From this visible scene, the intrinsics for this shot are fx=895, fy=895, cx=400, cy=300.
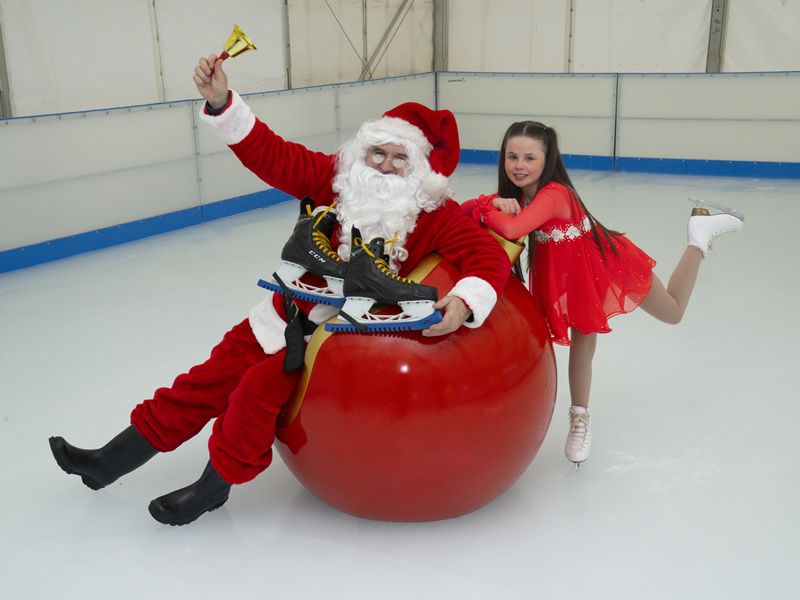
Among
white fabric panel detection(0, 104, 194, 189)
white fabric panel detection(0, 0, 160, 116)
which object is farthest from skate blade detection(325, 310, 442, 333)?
A: white fabric panel detection(0, 0, 160, 116)

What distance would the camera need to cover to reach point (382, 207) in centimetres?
251

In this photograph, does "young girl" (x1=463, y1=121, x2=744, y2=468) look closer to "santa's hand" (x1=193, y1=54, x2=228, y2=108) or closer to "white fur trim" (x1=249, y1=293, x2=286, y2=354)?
"white fur trim" (x1=249, y1=293, x2=286, y2=354)

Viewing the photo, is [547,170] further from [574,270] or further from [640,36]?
[640,36]

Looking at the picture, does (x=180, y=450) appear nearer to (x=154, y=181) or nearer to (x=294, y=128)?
(x=154, y=181)

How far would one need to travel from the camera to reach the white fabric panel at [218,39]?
7031 millimetres

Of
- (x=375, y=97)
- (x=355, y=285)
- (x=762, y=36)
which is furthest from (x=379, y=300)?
(x=762, y=36)

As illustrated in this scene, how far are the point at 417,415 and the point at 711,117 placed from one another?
7356mm

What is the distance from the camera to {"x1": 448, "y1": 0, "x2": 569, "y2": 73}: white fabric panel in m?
9.87

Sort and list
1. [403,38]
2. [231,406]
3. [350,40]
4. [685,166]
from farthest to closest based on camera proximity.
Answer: [403,38] < [350,40] < [685,166] < [231,406]

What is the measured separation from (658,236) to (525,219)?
3762 mm

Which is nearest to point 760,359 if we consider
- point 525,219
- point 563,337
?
point 563,337

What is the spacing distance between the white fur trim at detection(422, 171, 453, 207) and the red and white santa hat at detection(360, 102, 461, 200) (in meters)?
0.08

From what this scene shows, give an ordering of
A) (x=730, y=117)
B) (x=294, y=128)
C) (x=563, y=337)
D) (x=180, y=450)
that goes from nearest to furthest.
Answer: (x=563, y=337), (x=180, y=450), (x=294, y=128), (x=730, y=117)

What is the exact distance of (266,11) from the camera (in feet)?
26.3
